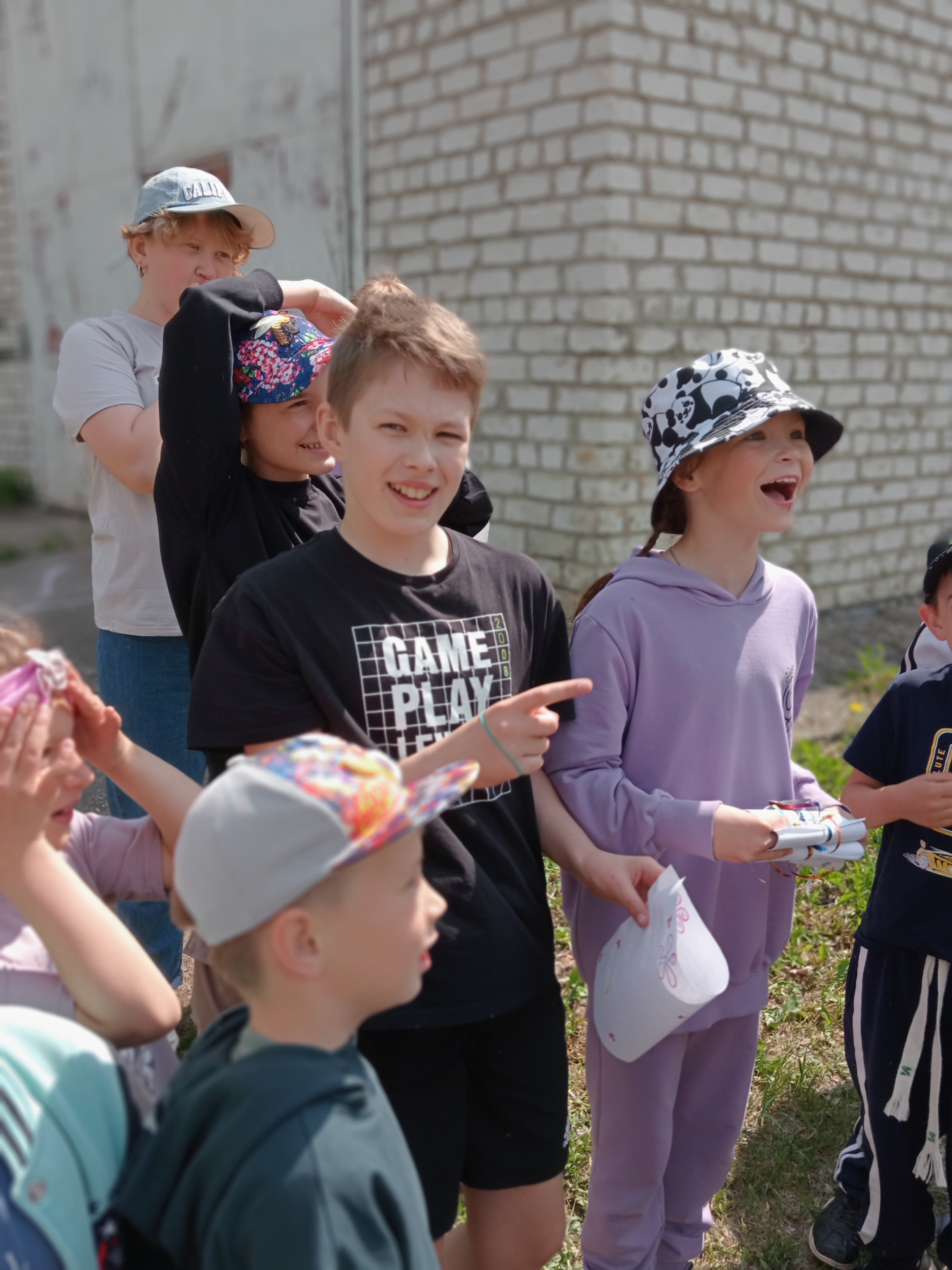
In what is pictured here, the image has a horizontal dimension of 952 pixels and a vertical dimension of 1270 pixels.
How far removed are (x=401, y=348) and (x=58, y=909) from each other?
0.92 m

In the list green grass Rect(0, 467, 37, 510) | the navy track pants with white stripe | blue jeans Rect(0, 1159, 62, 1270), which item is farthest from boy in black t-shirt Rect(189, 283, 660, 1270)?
green grass Rect(0, 467, 37, 510)

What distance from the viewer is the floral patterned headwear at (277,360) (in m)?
1.90

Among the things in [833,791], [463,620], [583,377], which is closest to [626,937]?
[463,620]

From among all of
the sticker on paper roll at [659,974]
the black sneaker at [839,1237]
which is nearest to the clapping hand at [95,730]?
the sticker on paper roll at [659,974]

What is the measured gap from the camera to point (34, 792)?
4.22 ft

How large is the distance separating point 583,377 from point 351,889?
5638 millimetres

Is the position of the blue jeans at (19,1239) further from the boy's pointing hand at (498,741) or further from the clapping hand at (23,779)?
the boy's pointing hand at (498,741)

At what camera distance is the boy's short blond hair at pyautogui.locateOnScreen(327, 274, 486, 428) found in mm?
1606

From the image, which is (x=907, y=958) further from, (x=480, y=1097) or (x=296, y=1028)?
(x=296, y=1028)

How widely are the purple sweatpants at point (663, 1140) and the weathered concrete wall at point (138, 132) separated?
6.28 metres

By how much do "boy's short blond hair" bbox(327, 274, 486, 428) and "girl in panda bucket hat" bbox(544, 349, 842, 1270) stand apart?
1.74 feet

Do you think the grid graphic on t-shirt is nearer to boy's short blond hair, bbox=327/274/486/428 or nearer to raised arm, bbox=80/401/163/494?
boy's short blond hair, bbox=327/274/486/428

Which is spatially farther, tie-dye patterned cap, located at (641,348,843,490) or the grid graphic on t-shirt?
tie-dye patterned cap, located at (641,348,843,490)

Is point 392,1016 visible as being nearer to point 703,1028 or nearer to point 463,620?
point 463,620
